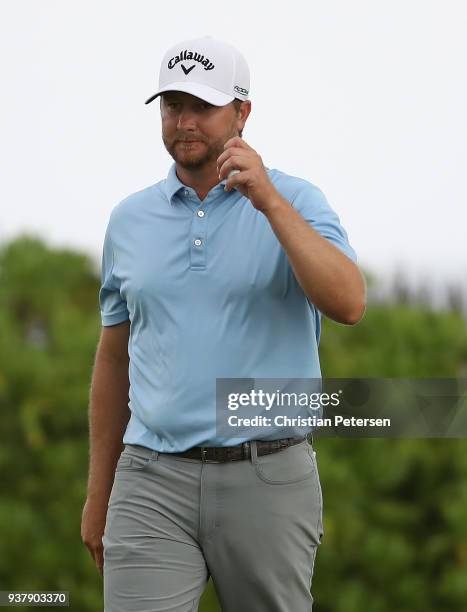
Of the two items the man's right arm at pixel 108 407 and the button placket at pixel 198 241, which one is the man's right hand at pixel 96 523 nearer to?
the man's right arm at pixel 108 407

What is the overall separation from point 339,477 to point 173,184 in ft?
69.3

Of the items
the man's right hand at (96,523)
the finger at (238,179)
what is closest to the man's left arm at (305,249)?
the finger at (238,179)

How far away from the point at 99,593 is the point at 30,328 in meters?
8.77

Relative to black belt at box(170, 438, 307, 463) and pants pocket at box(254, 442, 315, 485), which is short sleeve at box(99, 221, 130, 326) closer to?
black belt at box(170, 438, 307, 463)

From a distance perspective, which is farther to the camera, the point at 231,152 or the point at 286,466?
the point at 286,466

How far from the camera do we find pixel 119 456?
144 inches

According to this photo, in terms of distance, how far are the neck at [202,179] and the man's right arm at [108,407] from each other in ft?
1.51

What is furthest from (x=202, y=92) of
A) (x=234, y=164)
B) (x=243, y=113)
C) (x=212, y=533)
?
(x=212, y=533)

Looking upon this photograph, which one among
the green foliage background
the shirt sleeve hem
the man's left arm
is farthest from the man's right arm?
the green foliage background

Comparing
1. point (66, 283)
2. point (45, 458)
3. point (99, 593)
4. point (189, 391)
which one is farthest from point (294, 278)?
point (66, 283)

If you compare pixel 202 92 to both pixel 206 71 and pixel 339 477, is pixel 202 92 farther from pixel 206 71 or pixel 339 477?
pixel 339 477

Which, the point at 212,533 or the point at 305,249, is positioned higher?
the point at 305,249

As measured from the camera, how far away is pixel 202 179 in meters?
3.40

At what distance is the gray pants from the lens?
3.22 meters
